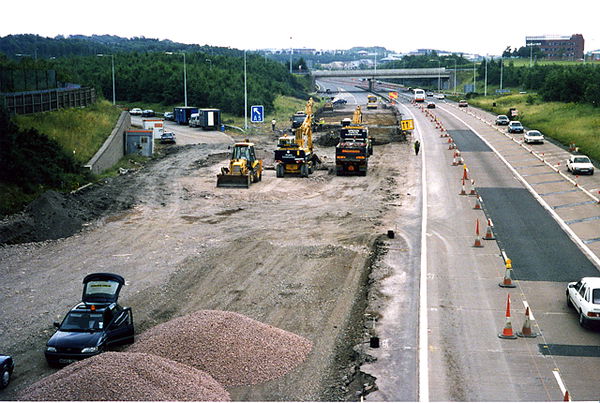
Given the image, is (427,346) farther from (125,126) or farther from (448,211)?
(125,126)

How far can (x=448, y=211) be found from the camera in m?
41.9

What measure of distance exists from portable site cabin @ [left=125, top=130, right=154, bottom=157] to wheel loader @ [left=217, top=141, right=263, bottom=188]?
17.1 metres

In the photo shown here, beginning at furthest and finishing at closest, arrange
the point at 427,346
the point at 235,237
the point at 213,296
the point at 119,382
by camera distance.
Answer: the point at 235,237 → the point at 213,296 → the point at 427,346 → the point at 119,382

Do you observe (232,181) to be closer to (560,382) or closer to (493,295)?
(493,295)

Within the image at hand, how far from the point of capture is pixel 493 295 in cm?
2673

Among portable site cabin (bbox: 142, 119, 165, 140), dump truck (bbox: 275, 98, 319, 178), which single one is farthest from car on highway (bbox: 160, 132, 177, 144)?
dump truck (bbox: 275, 98, 319, 178)

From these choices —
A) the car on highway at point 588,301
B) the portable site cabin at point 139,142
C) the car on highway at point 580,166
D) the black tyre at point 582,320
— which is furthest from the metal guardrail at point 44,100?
the car on highway at point 580,166

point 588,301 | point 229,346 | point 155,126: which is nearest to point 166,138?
point 155,126

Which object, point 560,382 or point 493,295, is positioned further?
point 493,295

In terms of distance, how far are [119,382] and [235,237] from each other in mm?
20574

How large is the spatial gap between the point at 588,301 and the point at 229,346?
11107 millimetres

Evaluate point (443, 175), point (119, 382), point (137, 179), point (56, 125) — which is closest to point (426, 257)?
point (119, 382)

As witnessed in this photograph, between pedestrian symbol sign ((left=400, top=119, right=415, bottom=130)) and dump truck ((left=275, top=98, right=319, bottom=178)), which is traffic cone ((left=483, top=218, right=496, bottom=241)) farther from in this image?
pedestrian symbol sign ((left=400, top=119, right=415, bottom=130))

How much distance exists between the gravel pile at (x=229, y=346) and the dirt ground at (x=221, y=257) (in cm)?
51
